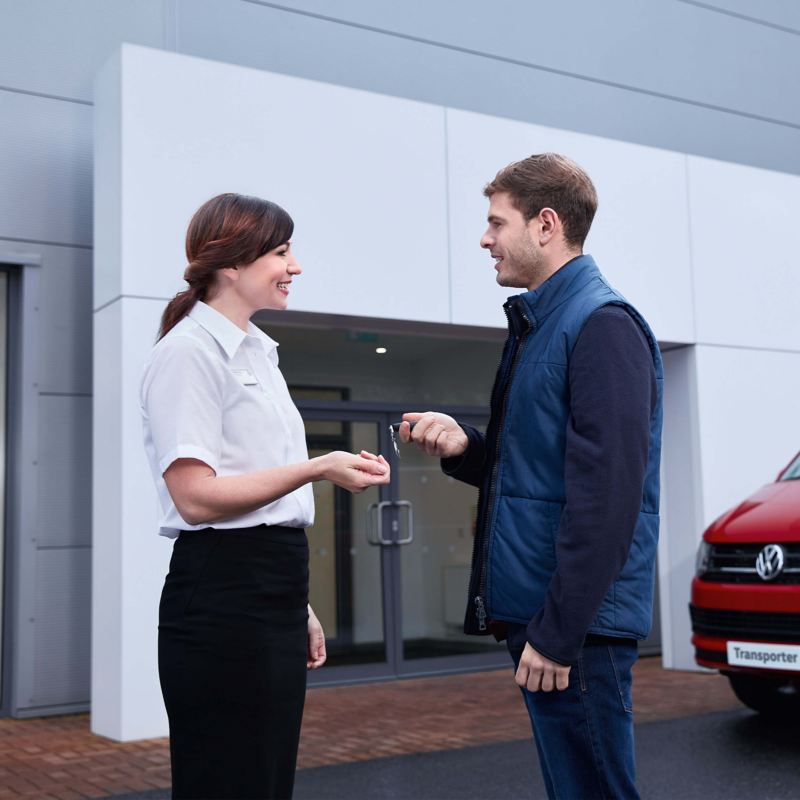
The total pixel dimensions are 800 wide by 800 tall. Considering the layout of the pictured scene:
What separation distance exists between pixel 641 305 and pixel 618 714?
738cm

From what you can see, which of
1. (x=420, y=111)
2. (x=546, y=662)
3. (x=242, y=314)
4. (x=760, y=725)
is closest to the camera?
(x=546, y=662)

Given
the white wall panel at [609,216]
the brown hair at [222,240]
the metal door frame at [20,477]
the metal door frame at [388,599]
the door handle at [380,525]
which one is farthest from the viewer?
the door handle at [380,525]

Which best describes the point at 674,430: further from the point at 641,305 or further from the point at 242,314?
the point at 242,314

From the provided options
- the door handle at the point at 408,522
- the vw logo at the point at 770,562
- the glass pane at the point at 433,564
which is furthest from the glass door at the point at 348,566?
the vw logo at the point at 770,562

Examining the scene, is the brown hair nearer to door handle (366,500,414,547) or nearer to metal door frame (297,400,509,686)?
metal door frame (297,400,509,686)

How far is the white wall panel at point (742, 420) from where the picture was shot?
949 cm

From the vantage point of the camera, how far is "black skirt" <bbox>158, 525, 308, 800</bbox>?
219 cm

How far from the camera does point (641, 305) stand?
9406 millimetres

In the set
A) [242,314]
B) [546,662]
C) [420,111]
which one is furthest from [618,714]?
[420,111]

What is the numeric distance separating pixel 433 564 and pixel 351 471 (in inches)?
296

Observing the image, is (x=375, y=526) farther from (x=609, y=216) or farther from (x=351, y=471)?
(x=351, y=471)

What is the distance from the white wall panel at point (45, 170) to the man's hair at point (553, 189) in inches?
242

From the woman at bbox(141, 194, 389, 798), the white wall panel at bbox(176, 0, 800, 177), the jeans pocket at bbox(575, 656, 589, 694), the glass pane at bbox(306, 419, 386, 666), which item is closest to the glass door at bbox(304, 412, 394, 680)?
the glass pane at bbox(306, 419, 386, 666)

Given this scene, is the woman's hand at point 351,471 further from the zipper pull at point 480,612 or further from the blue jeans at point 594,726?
the blue jeans at point 594,726
